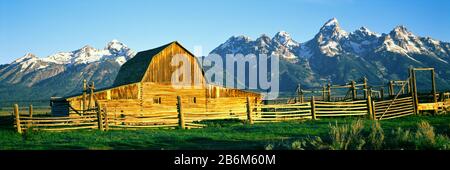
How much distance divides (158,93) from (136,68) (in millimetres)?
5149

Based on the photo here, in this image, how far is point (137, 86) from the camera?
34000 mm

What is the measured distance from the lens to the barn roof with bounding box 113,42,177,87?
1455 inches

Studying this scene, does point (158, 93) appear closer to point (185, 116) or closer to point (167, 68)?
point (167, 68)

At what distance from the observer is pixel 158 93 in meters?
35.2

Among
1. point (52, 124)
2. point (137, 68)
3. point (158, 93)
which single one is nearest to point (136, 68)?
point (137, 68)

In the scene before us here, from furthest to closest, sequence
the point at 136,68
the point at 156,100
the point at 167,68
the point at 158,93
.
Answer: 1. the point at 136,68
2. the point at 167,68
3. the point at 158,93
4. the point at 156,100

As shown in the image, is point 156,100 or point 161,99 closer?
point 156,100

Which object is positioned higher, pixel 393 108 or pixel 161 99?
pixel 161 99

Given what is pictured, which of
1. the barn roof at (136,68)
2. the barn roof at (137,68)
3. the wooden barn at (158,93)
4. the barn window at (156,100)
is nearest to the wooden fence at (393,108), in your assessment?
the wooden barn at (158,93)

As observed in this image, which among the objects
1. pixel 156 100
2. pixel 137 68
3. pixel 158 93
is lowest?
pixel 156 100

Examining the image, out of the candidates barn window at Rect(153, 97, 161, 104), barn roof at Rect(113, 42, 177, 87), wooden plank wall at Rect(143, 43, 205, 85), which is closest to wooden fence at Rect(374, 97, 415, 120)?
wooden plank wall at Rect(143, 43, 205, 85)

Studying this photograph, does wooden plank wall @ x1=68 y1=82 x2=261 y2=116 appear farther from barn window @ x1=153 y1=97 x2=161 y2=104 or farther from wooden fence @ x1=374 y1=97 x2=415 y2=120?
wooden fence @ x1=374 y1=97 x2=415 y2=120
